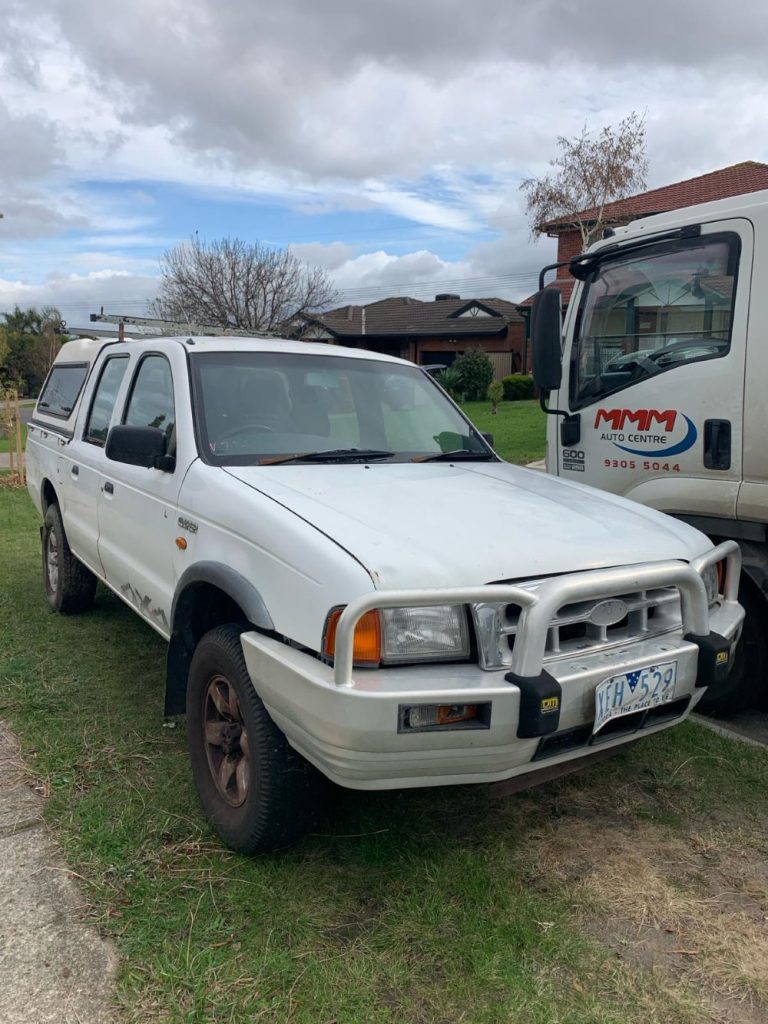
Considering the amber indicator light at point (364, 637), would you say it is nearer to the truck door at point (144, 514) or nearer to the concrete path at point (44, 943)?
the concrete path at point (44, 943)

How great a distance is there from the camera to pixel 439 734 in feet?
7.57

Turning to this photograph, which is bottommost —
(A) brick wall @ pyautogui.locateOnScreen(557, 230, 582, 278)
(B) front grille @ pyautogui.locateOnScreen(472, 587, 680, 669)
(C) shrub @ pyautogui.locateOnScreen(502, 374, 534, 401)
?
(B) front grille @ pyautogui.locateOnScreen(472, 587, 680, 669)

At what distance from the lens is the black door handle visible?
375 cm

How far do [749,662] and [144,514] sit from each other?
3.07m

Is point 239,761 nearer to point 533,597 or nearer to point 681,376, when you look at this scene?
point 533,597

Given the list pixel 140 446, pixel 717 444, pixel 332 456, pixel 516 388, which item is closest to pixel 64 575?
pixel 140 446

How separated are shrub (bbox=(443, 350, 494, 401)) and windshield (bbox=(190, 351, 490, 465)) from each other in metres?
27.9

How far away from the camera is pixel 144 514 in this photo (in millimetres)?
3771

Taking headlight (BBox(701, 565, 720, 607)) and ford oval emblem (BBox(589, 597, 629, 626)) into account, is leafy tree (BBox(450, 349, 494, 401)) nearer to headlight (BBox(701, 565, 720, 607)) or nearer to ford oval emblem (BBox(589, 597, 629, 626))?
headlight (BBox(701, 565, 720, 607))

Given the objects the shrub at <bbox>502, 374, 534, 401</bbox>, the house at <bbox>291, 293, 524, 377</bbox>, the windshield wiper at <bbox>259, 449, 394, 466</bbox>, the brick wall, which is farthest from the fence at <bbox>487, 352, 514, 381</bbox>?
the windshield wiper at <bbox>259, 449, 394, 466</bbox>

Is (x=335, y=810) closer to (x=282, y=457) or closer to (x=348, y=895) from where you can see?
(x=348, y=895)

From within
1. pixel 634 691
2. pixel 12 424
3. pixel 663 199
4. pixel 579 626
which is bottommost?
pixel 634 691

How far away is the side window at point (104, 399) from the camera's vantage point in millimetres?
4707

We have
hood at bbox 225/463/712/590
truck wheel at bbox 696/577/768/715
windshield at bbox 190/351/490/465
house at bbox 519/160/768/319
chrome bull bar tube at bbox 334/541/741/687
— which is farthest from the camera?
house at bbox 519/160/768/319
